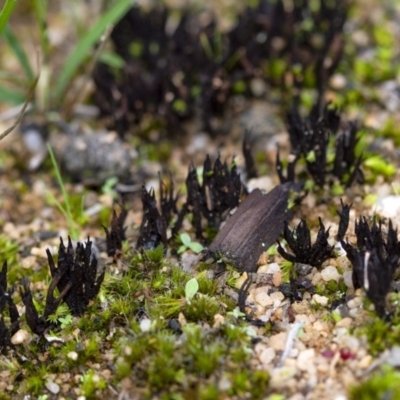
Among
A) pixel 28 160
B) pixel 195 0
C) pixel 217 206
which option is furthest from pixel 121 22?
→ pixel 217 206

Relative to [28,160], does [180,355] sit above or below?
Result: below

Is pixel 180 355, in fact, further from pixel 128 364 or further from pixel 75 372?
pixel 75 372

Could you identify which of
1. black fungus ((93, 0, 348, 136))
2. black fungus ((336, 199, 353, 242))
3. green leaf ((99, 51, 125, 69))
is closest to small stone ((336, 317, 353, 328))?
black fungus ((336, 199, 353, 242))

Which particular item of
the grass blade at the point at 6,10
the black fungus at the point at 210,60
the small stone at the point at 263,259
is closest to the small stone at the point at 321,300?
the small stone at the point at 263,259

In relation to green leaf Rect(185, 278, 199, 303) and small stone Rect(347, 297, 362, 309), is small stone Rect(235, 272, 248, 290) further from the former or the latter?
small stone Rect(347, 297, 362, 309)

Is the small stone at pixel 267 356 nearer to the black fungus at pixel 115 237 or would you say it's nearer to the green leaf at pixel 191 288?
the green leaf at pixel 191 288

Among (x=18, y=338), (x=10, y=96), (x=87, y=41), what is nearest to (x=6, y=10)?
(x=87, y=41)
